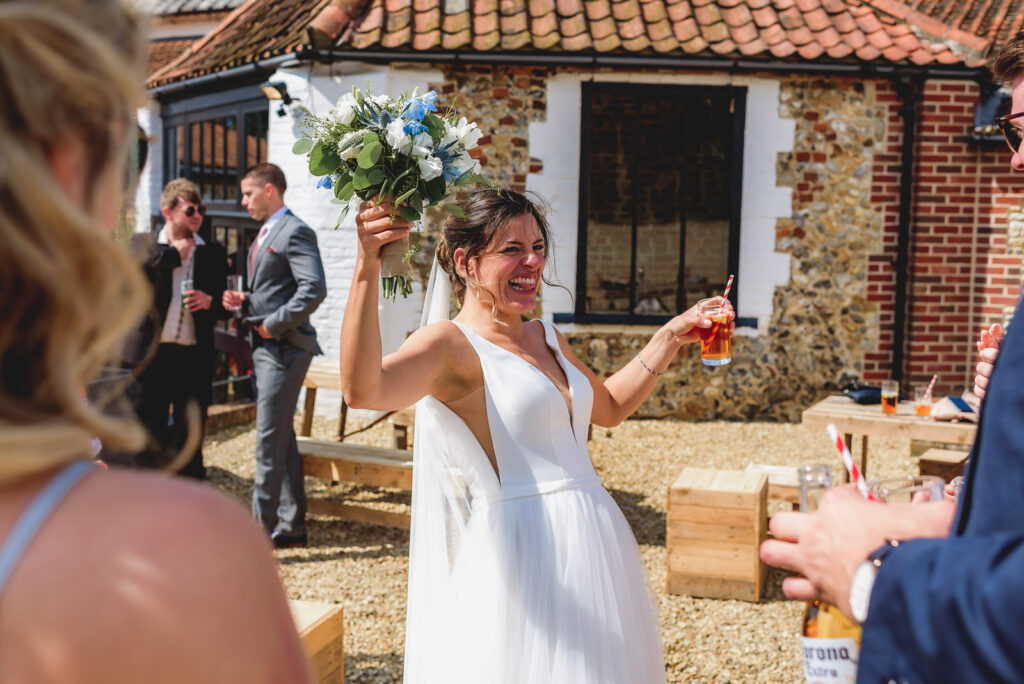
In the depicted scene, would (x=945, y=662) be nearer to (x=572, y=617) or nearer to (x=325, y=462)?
(x=572, y=617)

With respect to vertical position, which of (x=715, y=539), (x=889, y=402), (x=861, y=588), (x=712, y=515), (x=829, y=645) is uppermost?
(x=861, y=588)

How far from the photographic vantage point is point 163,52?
14.6 meters

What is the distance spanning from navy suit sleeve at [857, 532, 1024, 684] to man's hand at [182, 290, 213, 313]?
525 centimetres

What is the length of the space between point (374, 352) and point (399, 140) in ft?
2.35

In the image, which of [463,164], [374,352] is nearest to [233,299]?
[463,164]

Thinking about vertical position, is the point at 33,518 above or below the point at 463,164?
below

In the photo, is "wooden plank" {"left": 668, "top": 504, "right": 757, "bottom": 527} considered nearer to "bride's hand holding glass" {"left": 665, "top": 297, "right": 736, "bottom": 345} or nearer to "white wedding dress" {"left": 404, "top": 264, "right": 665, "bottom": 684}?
"bride's hand holding glass" {"left": 665, "top": 297, "right": 736, "bottom": 345}

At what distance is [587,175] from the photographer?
8711 millimetres

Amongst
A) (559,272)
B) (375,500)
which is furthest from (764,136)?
(375,500)

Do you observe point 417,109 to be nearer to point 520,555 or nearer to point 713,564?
point 520,555

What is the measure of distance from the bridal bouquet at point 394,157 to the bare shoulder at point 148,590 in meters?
1.84

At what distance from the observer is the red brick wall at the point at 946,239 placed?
27.9 ft

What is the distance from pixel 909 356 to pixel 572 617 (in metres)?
7.22

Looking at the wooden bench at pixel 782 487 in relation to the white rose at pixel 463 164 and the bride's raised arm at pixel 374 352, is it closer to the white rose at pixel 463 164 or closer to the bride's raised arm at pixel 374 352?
the white rose at pixel 463 164
